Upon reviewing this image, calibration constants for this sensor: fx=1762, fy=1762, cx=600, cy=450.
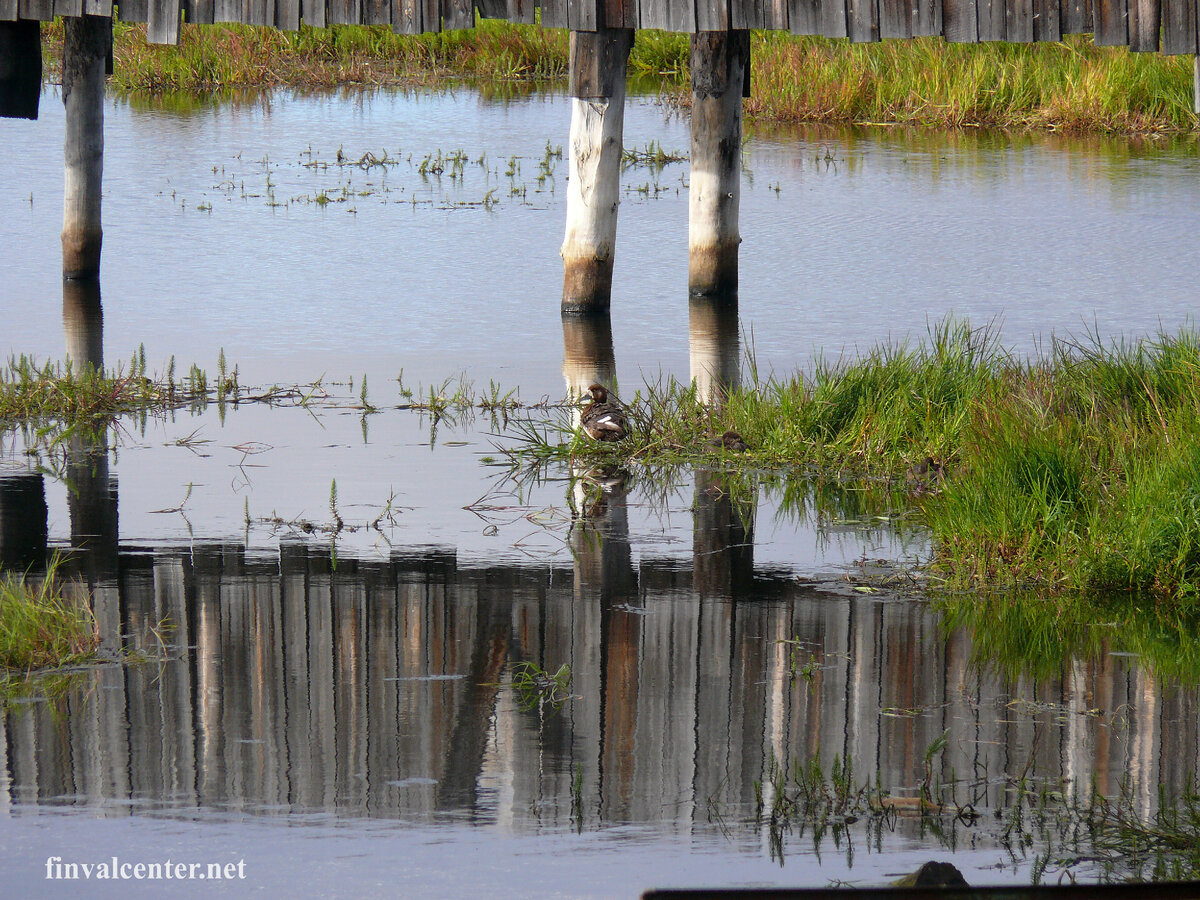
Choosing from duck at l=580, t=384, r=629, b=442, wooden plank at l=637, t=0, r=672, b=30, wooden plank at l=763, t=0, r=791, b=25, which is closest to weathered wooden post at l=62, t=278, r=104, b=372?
duck at l=580, t=384, r=629, b=442

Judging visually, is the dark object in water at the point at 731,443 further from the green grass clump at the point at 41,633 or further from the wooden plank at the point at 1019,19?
the wooden plank at the point at 1019,19

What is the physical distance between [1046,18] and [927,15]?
77 cm

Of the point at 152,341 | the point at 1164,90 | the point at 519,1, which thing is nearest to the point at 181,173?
the point at 152,341

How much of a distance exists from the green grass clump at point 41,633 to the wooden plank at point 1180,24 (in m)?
8.22

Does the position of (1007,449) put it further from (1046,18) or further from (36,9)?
(36,9)

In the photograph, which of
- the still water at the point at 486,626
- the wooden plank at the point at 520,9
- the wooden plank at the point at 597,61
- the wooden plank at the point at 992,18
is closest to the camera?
the still water at the point at 486,626

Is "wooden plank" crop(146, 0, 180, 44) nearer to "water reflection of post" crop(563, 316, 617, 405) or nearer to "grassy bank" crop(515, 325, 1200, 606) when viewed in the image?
"water reflection of post" crop(563, 316, 617, 405)

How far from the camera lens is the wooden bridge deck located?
11336 mm

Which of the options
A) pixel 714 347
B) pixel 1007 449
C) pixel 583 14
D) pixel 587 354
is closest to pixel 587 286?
pixel 587 354

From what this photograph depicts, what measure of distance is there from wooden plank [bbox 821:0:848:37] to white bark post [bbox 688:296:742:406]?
2.29 metres

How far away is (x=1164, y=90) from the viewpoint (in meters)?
23.8

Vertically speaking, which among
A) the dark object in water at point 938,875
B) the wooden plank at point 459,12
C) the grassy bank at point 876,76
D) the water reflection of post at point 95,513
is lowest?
the dark object in water at point 938,875

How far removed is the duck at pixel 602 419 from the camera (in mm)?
9086

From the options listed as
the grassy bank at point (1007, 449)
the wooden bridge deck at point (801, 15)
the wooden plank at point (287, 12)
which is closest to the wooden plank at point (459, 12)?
the wooden bridge deck at point (801, 15)
